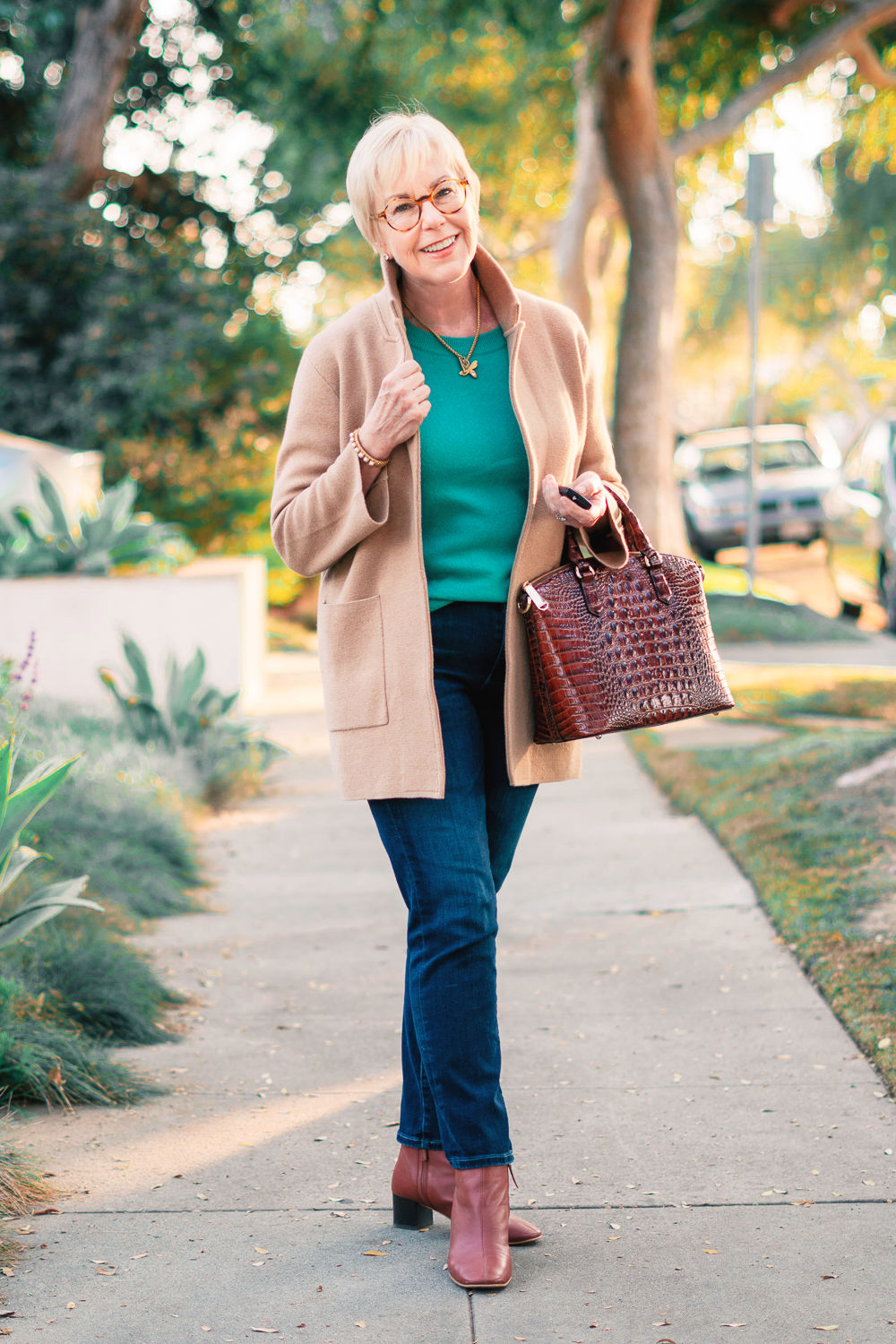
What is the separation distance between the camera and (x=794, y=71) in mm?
13875

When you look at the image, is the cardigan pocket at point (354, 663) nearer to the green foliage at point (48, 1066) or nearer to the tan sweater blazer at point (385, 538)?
the tan sweater blazer at point (385, 538)

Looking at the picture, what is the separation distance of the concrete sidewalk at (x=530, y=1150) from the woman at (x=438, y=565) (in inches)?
8.4

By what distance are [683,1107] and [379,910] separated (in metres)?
2.00

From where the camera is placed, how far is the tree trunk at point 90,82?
1230 centimetres

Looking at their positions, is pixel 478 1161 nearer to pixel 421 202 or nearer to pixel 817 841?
pixel 421 202

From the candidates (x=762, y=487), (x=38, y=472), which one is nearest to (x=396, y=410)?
(x=38, y=472)

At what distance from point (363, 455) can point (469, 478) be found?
0.72 ft

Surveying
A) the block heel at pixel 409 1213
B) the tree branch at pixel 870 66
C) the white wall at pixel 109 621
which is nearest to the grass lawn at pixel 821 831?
the block heel at pixel 409 1213

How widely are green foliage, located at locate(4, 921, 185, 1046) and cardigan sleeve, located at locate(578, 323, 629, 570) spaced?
6.45 ft

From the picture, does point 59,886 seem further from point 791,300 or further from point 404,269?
point 791,300

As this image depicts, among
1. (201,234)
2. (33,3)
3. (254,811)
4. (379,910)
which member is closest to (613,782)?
(254,811)

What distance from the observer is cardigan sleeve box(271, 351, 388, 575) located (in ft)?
8.95

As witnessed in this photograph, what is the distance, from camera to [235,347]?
12.7 meters

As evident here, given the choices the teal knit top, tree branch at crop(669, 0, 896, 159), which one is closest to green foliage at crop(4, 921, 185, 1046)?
the teal knit top
